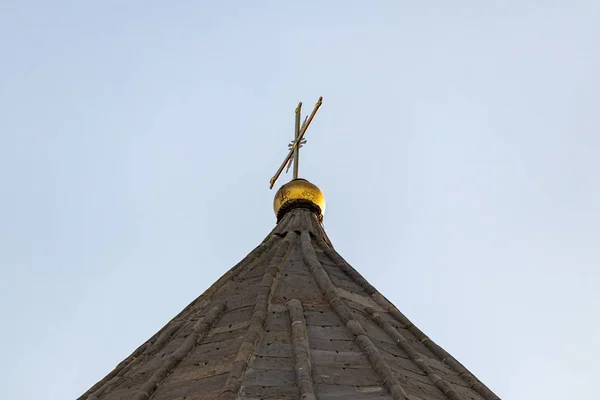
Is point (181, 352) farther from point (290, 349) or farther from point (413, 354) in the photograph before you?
point (413, 354)

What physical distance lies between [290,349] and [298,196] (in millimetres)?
8689

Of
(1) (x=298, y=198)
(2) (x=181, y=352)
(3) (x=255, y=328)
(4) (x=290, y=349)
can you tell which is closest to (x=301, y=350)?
(4) (x=290, y=349)

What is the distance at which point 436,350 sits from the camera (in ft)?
40.8

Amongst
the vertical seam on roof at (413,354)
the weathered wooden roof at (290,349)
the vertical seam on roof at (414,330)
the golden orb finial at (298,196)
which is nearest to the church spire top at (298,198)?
the golden orb finial at (298,196)

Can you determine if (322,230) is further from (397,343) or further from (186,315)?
(397,343)

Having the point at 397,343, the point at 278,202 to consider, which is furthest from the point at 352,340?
the point at 278,202

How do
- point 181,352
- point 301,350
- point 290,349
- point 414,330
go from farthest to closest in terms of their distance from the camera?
point 414,330, point 181,352, point 290,349, point 301,350

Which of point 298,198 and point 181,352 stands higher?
point 298,198

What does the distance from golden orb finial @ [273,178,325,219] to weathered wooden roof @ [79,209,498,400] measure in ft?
12.9

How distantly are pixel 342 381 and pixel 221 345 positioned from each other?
1834 millimetres

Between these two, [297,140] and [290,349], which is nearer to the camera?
[290,349]

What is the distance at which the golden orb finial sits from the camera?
1888 cm

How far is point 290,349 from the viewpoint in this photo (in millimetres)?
10367

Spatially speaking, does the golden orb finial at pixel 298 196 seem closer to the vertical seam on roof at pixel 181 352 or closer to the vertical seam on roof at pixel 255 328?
the vertical seam on roof at pixel 255 328
